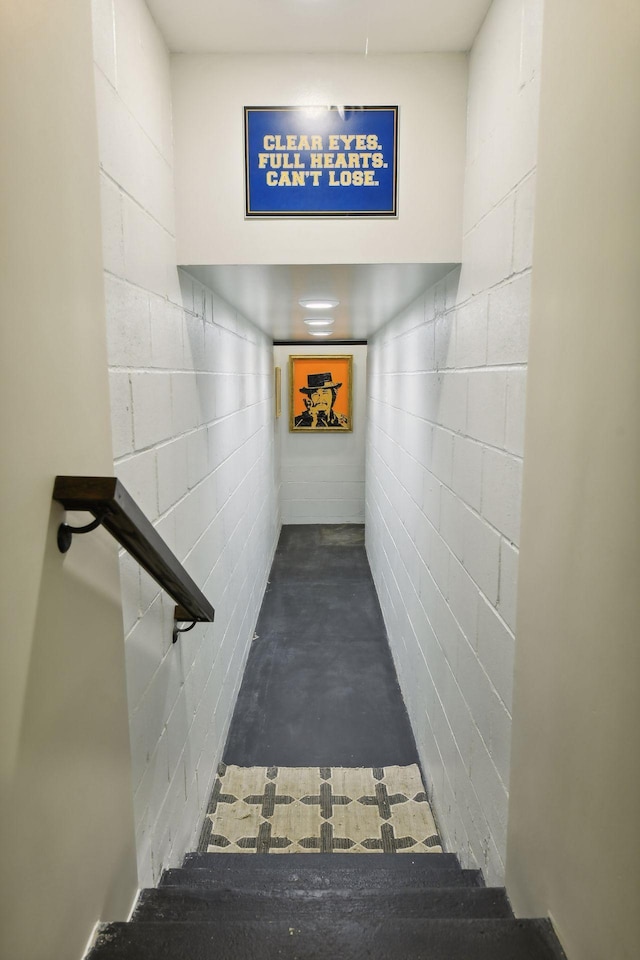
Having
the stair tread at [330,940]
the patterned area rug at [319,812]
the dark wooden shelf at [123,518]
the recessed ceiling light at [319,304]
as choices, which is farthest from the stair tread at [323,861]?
the recessed ceiling light at [319,304]

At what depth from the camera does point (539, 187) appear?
4.46ft

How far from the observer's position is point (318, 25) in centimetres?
182

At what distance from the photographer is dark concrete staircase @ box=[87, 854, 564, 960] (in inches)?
49.5

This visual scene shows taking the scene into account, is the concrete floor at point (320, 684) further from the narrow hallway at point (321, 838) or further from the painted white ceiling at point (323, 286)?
the painted white ceiling at point (323, 286)

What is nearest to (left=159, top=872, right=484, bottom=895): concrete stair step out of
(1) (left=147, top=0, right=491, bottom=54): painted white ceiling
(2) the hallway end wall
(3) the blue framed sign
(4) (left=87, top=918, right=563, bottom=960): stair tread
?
(4) (left=87, top=918, right=563, bottom=960): stair tread

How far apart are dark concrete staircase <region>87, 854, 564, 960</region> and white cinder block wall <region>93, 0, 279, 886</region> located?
0.23m

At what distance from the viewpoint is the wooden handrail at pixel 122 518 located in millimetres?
1079

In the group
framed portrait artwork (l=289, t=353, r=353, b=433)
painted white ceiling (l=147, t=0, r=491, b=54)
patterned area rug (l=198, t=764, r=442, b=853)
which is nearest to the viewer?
painted white ceiling (l=147, t=0, r=491, b=54)

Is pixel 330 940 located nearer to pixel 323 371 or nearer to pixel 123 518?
pixel 123 518

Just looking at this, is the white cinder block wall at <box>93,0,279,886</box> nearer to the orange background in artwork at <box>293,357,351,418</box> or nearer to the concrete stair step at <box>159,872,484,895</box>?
the concrete stair step at <box>159,872,484,895</box>

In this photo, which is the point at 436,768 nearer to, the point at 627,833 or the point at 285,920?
the point at 285,920

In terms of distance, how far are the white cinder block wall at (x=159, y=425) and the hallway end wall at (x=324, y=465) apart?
4.35 meters

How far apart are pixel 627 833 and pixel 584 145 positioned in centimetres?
118

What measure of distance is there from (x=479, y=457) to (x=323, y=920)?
1.28 meters
